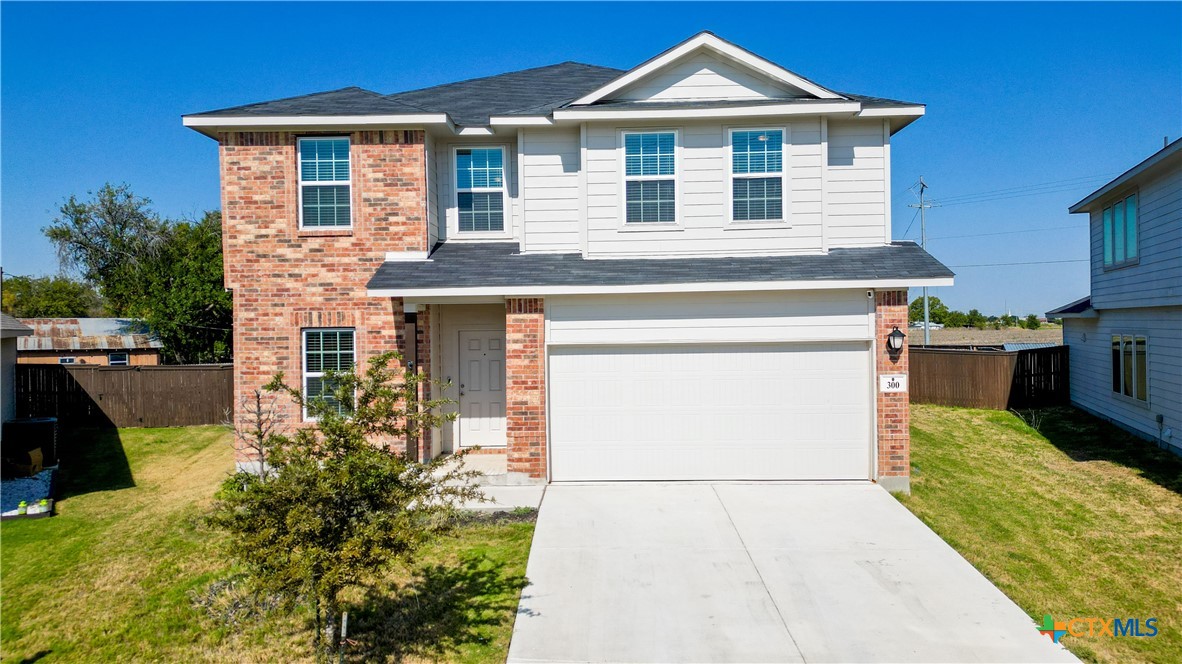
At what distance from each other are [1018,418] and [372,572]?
49.8ft

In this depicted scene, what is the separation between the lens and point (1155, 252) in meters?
12.2

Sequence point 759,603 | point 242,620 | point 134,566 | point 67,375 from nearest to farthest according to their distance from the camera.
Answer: point 242,620 → point 759,603 → point 134,566 → point 67,375

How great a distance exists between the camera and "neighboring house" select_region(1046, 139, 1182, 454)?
1152 centimetres

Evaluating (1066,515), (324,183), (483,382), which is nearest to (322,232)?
Answer: (324,183)

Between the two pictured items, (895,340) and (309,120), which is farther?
(309,120)

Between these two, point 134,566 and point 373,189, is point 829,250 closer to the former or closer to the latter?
point 373,189

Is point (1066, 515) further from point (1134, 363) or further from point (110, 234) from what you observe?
point (110, 234)

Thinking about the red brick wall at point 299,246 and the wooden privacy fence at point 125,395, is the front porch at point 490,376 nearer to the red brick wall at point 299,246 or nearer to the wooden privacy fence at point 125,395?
the red brick wall at point 299,246

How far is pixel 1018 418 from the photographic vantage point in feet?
48.7

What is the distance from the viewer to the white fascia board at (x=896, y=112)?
32.3 ft

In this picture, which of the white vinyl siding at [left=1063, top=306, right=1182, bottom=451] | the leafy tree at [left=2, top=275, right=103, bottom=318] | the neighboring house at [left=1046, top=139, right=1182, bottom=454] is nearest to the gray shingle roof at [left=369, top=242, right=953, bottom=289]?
the neighboring house at [left=1046, top=139, right=1182, bottom=454]

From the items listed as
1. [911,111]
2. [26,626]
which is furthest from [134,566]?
[911,111]

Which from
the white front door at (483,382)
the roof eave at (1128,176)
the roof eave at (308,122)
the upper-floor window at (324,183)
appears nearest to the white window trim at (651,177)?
the roof eave at (308,122)

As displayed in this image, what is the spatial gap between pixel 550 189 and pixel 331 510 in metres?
6.88
